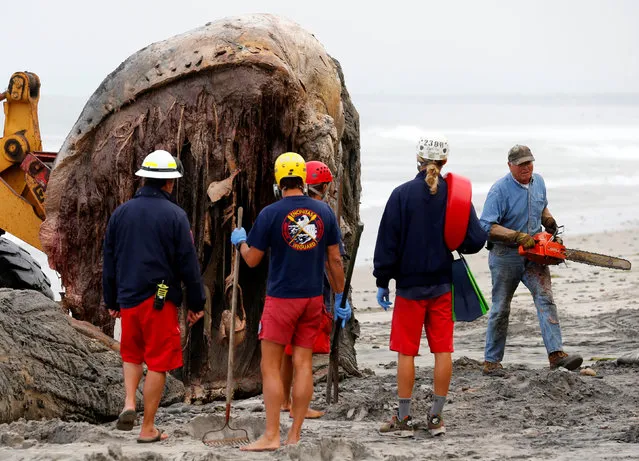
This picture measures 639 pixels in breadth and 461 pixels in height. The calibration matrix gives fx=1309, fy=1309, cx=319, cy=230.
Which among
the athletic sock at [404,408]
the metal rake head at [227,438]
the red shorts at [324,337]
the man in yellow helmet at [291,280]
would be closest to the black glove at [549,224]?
the red shorts at [324,337]

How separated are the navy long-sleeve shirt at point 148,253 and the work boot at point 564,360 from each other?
11.6 ft

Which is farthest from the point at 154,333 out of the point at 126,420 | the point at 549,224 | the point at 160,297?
the point at 549,224

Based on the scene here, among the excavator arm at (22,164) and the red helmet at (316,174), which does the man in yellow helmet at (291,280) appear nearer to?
the red helmet at (316,174)

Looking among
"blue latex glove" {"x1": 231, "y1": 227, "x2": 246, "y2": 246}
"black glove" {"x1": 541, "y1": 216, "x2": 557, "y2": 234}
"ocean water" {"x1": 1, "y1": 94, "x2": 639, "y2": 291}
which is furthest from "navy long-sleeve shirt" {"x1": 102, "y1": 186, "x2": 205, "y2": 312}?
"ocean water" {"x1": 1, "y1": 94, "x2": 639, "y2": 291}

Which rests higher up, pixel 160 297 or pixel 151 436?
pixel 160 297

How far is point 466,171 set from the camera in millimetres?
36500

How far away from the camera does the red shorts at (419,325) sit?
7.88 meters

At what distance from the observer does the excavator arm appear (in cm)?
1062

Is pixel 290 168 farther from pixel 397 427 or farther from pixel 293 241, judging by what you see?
pixel 397 427

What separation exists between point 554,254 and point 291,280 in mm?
3124

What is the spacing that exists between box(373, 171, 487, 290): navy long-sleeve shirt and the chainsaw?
213 cm

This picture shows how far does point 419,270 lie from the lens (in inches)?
308

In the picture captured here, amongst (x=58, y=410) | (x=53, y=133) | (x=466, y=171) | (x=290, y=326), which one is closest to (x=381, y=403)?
(x=290, y=326)

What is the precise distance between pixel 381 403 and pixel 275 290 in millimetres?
1651
